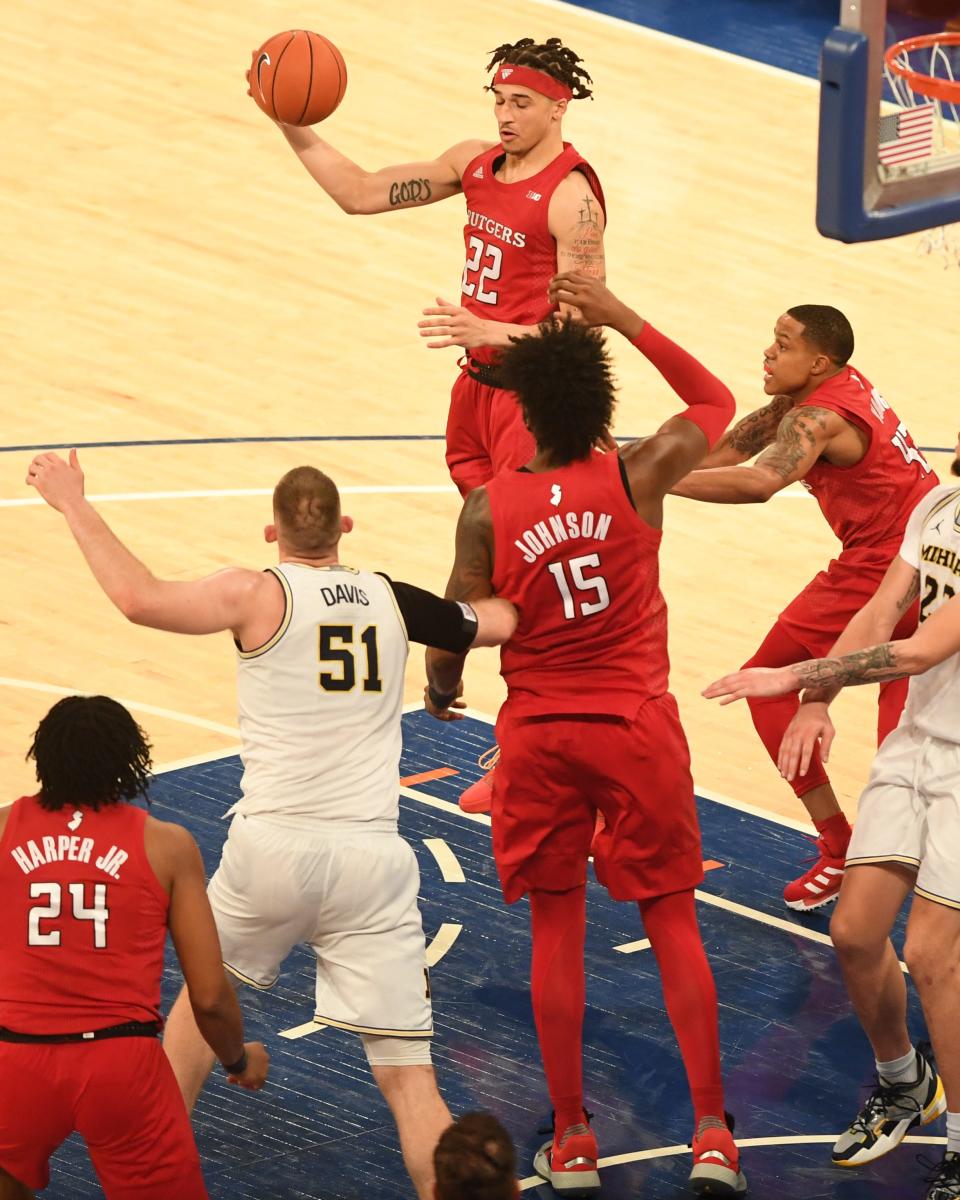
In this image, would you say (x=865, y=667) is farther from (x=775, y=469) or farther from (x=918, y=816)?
(x=775, y=469)

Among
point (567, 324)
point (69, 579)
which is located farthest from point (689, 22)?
point (567, 324)

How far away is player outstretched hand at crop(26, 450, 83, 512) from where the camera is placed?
256 inches

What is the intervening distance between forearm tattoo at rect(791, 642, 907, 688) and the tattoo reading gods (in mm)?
3697

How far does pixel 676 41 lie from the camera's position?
20219 millimetres

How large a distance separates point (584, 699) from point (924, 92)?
5.18m

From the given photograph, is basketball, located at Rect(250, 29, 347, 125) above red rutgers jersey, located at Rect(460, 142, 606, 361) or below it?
above

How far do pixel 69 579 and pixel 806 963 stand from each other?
4.50 metres

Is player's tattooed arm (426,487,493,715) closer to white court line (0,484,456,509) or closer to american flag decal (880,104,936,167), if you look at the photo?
american flag decal (880,104,936,167)

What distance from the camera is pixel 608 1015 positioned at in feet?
27.7

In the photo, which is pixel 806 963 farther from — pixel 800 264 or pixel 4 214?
pixel 4 214

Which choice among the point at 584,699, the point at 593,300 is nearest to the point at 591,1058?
the point at 584,699

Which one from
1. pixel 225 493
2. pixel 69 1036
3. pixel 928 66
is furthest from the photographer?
pixel 225 493

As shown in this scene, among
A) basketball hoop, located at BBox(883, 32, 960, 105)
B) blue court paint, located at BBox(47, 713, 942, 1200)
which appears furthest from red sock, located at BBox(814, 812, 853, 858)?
basketball hoop, located at BBox(883, 32, 960, 105)

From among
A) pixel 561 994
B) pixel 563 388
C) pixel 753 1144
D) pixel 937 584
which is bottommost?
pixel 753 1144
